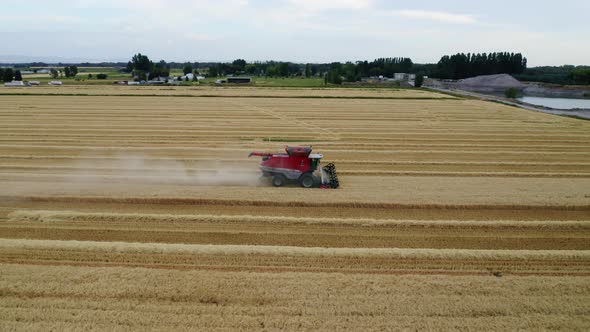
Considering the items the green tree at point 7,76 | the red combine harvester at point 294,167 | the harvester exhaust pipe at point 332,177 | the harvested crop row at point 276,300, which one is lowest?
the harvested crop row at point 276,300

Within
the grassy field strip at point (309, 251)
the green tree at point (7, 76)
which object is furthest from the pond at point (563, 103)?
the green tree at point (7, 76)

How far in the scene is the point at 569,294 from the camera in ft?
29.5

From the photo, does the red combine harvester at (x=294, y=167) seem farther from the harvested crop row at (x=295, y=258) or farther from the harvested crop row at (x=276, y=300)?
the harvested crop row at (x=276, y=300)

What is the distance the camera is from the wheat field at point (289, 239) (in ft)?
27.2

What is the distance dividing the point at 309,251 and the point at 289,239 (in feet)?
3.41

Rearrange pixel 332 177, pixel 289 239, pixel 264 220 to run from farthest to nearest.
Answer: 1. pixel 332 177
2. pixel 264 220
3. pixel 289 239

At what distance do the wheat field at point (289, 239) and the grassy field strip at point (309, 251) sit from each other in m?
0.05

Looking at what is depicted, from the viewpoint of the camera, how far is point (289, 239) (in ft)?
38.1

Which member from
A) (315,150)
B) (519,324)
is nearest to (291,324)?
(519,324)

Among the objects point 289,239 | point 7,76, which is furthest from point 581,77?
point 7,76

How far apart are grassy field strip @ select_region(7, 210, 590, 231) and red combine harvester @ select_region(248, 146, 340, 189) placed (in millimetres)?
3369

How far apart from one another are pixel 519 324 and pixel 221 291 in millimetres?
5853

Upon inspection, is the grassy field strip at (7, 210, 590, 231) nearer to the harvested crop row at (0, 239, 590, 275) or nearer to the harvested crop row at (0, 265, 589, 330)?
the harvested crop row at (0, 239, 590, 275)

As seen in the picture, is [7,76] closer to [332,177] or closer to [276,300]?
[332,177]
